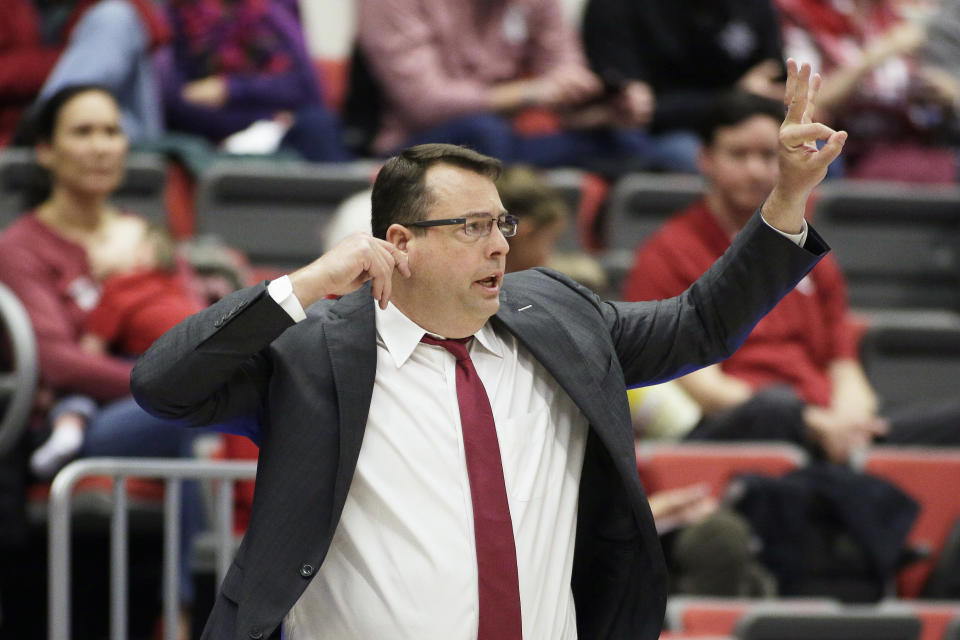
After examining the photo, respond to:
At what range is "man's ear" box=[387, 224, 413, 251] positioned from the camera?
2.21m

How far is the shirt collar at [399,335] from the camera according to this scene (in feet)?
7.19

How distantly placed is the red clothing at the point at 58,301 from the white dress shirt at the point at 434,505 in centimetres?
160

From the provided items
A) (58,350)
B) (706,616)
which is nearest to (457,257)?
(706,616)

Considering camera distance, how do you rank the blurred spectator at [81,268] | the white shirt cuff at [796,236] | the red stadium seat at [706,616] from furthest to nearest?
the blurred spectator at [81,268] < the red stadium seat at [706,616] < the white shirt cuff at [796,236]

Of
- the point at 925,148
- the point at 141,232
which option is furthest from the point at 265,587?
the point at 925,148

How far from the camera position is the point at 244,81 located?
5273mm

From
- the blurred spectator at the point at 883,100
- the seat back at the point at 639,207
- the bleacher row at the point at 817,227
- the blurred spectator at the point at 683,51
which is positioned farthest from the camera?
the blurred spectator at the point at 883,100

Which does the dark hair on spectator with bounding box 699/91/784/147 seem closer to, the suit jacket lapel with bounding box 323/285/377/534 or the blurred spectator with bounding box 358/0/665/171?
the blurred spectator with bounding box 358/0/665/171

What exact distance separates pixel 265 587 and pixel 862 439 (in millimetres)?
2315

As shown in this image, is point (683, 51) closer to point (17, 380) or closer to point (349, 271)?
point (17, 380)

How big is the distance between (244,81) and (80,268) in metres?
1.52

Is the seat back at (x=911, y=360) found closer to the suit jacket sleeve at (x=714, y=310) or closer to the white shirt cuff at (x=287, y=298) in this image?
the suit jacket sleeve at (x=714, y=310)

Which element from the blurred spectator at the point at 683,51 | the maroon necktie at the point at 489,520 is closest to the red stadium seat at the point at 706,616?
the maroon necktie at the point at 489,520

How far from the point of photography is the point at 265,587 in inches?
79.7
